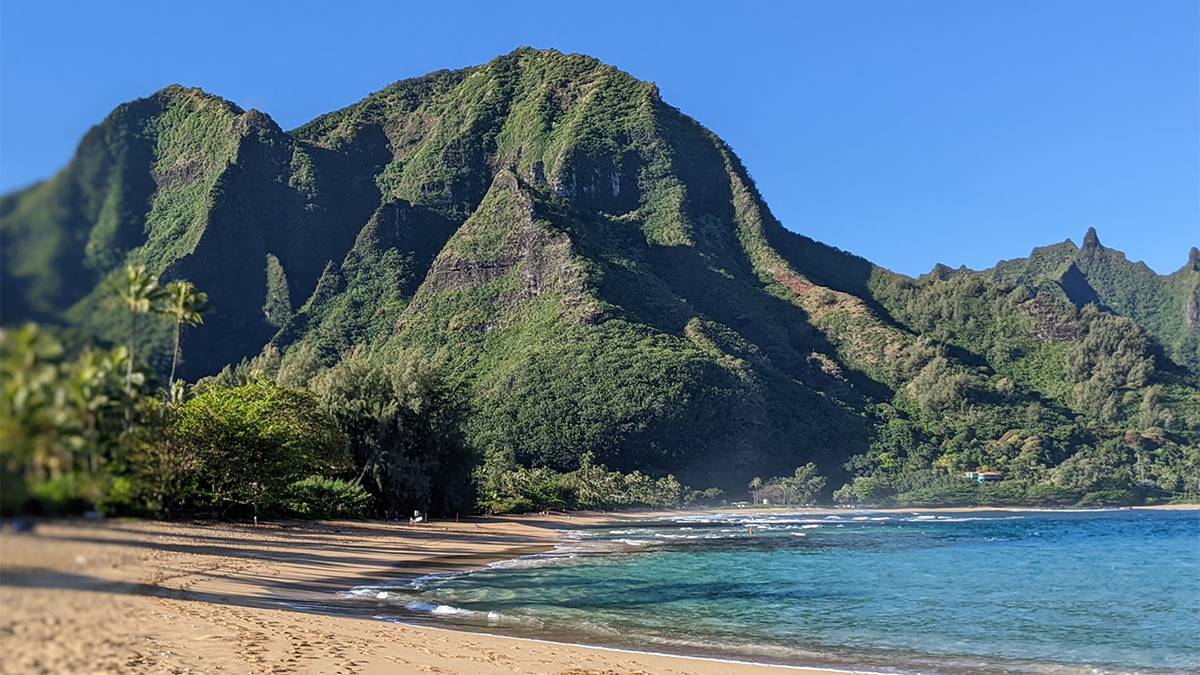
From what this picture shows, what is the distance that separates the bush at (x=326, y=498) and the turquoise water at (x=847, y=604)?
12.5 m

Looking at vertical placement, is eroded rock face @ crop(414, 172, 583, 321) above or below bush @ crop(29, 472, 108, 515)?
above

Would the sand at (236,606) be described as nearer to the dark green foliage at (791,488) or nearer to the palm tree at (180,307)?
the palm tree at (180,307)

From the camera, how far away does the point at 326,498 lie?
48.2m

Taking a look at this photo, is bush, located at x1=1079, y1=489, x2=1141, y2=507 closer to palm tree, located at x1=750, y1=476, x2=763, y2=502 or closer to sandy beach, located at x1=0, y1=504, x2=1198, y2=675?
palm tree, located at x1=750, y1=476, x2=763, y2=502

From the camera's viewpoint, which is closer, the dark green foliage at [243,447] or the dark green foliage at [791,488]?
the dark green foliage at [243,447]

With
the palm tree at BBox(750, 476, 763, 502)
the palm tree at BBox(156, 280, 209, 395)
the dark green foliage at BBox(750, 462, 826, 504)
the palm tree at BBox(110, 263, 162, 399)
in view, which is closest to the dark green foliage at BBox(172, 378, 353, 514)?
the palm tree at BBox(156, 280, 209, 395)

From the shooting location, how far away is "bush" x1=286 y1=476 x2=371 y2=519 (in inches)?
1783

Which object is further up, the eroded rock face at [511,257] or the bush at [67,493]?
the eroded rock face at [511,257]

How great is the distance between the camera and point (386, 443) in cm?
5466

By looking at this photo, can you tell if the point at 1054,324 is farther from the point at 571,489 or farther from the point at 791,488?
the point at 571,489

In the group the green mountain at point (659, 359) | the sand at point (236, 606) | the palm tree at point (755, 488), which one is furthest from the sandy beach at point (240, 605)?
the palm tree at point (755, 488)

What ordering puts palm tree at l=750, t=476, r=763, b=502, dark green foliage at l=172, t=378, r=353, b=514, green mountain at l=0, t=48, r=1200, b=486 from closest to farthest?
dark green foliage at l=172, t=378, r=353, b=514 < palm tree at l=750, t=476, r=763, b=502 < green mountain at l=0, t=48, r=1200, b=486

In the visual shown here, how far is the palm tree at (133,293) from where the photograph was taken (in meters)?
3.40

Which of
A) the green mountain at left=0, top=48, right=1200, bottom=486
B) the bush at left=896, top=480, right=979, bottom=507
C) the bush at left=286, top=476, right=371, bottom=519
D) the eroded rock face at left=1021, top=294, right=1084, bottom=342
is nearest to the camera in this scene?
the bush at left=286, top=476, right=371, bottom=519
